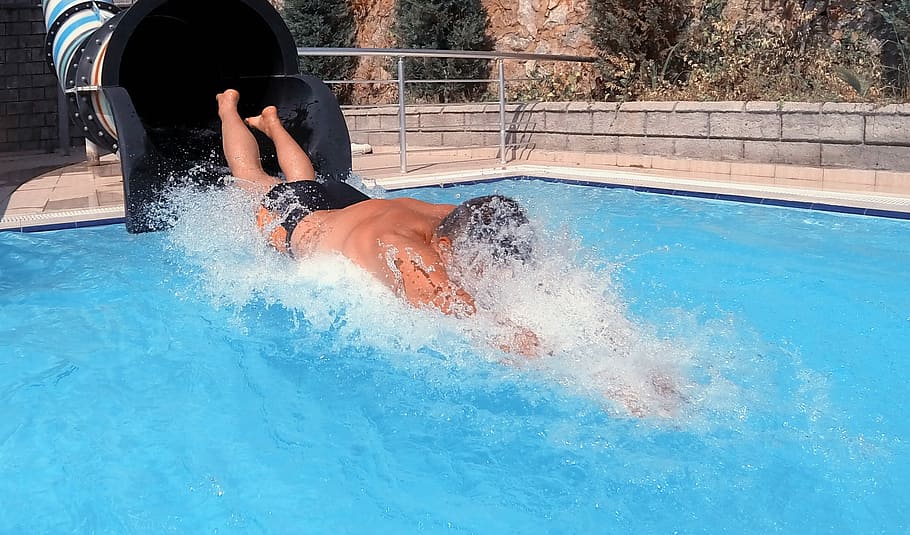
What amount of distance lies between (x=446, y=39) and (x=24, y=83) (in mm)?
6265

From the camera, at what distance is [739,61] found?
27.7 ft

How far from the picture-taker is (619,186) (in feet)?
24.0

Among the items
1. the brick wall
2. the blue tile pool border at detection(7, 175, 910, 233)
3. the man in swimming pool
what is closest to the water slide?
the man in swimming pool

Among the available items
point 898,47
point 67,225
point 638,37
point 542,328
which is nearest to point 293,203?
point 542,328

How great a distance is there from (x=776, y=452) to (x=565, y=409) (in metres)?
0.69

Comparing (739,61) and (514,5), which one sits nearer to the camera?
(739,61)

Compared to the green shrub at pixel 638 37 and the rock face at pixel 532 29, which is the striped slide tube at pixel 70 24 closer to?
the green shrub at pixel 638 37

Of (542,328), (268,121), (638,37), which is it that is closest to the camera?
(542,328)

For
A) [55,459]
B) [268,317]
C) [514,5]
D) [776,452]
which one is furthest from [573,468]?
[514,5]

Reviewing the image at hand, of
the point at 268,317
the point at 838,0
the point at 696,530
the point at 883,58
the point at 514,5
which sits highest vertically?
the point at 514,5

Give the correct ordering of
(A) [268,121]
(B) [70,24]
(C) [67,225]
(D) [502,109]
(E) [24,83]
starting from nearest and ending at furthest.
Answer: (A) [268,121] → (B) [70,24] → (C) [67,225] → (D) [502,109] → (E) [24,83]

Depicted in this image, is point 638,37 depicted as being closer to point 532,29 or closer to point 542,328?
point 532,29

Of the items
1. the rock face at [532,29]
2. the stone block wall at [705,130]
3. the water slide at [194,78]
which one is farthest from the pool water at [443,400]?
the rock face at [532,29]

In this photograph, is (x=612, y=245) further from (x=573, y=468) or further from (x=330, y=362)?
(x=573, y=468)
